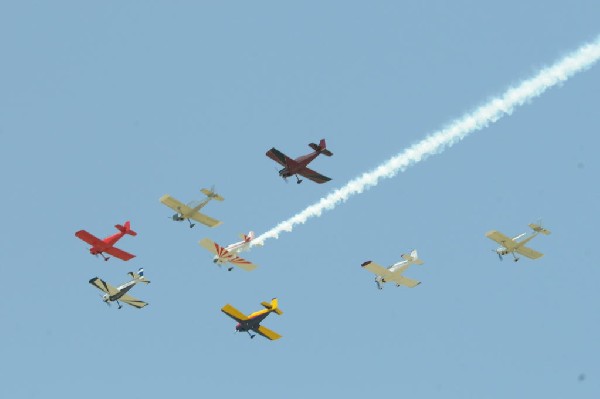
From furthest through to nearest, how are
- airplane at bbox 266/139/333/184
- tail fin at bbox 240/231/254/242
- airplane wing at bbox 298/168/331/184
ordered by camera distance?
1. tail fin at bbox 240/231/254/242
2. airplane wing at bbox 298/168/331/184
3. airplane at bbox 266/139/333/184

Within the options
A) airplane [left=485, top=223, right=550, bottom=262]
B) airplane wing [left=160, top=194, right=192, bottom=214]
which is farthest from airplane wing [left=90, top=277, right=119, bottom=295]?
airplane [left=485, top=223, right=550, bottom=262]

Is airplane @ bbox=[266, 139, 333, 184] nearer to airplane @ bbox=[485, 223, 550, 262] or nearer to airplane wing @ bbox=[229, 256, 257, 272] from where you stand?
airplane wing @ bbox=[229, 256, 257, 272]

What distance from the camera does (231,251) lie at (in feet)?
326

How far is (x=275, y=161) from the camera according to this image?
96375 mm

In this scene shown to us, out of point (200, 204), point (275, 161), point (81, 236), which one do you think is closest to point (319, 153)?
point (275, 161)

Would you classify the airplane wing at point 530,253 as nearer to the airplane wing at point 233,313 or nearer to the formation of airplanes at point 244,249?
the formation of airplanes at point 244,249

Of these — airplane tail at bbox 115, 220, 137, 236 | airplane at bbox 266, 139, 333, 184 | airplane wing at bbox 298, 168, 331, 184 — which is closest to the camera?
airplane at bbox 266, 139, 333, 184

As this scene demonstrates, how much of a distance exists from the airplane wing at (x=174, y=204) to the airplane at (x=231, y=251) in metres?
2.39

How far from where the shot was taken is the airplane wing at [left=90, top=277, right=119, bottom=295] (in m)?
100

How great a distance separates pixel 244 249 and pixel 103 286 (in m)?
9.85

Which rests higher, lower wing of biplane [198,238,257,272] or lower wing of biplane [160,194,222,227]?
lower wing of biplane [160,194,222,227]

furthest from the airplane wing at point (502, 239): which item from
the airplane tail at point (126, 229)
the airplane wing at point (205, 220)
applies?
the airplane tail at point (126, 229)

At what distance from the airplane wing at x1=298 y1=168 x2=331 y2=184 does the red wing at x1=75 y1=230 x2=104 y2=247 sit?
47.5ft

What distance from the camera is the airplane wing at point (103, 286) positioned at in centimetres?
10038
